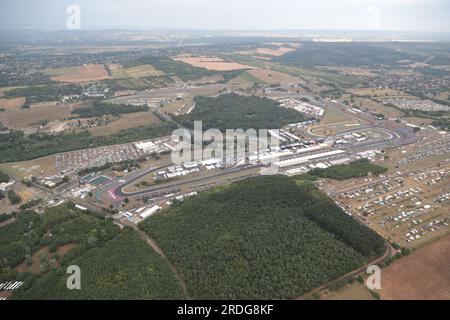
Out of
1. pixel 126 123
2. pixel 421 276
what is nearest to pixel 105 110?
pixel 126 123

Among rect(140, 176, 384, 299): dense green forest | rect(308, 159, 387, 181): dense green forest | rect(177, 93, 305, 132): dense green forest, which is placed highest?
rect(177, 93, 305, 132): dense green forest

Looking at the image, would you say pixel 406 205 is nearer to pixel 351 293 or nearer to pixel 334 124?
pixel 351 293

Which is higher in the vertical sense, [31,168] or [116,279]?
[31,168]

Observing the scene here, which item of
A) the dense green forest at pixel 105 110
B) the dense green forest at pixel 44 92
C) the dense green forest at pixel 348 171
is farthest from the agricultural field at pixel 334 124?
the dense green forest at pixel 44 92

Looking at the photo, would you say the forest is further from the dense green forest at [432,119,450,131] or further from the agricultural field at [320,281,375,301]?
the agricultural field at [320,281,375,301]

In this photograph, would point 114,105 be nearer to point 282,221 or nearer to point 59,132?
point 59,132

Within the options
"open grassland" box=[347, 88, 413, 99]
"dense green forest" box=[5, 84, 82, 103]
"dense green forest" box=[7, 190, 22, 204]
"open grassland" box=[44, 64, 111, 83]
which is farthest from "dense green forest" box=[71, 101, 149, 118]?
"open grassland" box=[347, 88, 413, 99]
